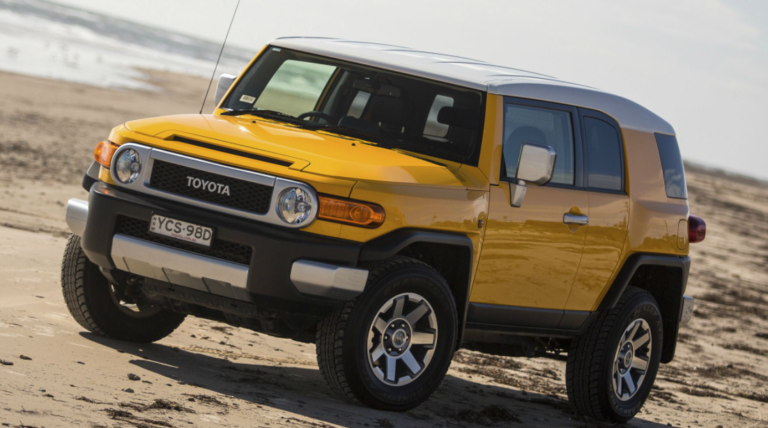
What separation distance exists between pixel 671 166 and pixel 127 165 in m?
3.83

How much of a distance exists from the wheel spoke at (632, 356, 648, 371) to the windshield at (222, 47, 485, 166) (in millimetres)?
2153

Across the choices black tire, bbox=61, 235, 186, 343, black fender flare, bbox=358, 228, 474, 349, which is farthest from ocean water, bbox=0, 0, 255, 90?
black fender flare, bbox=358, 228, 474, 349

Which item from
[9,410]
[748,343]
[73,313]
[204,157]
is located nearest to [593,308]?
[204,157]

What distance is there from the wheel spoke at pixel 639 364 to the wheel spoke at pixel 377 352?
243cm

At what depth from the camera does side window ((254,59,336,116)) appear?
21.5ft

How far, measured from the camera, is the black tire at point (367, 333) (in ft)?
17.4

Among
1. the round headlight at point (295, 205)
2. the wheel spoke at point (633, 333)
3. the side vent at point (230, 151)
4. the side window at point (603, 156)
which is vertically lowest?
the wheel spoke at point (633, 333)

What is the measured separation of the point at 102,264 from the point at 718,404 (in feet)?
16.2

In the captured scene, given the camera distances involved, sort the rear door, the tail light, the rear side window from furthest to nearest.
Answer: the tail light, the rear side window, the rear door

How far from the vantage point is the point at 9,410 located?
14.3ft

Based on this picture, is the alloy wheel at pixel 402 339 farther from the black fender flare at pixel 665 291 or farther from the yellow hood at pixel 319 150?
the black fender flare at pixel 665 291

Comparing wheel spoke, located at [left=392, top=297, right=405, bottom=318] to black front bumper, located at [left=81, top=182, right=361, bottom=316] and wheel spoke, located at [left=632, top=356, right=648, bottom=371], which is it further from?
wheel spoke, located at [left=632, top=356, right=648, bottom=371]

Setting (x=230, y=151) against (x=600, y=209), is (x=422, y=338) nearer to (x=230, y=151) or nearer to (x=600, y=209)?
(x=230, y=151)

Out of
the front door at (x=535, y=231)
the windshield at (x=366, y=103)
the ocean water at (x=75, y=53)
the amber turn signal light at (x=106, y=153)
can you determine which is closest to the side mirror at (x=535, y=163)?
the front door at (x=535, y=231)
